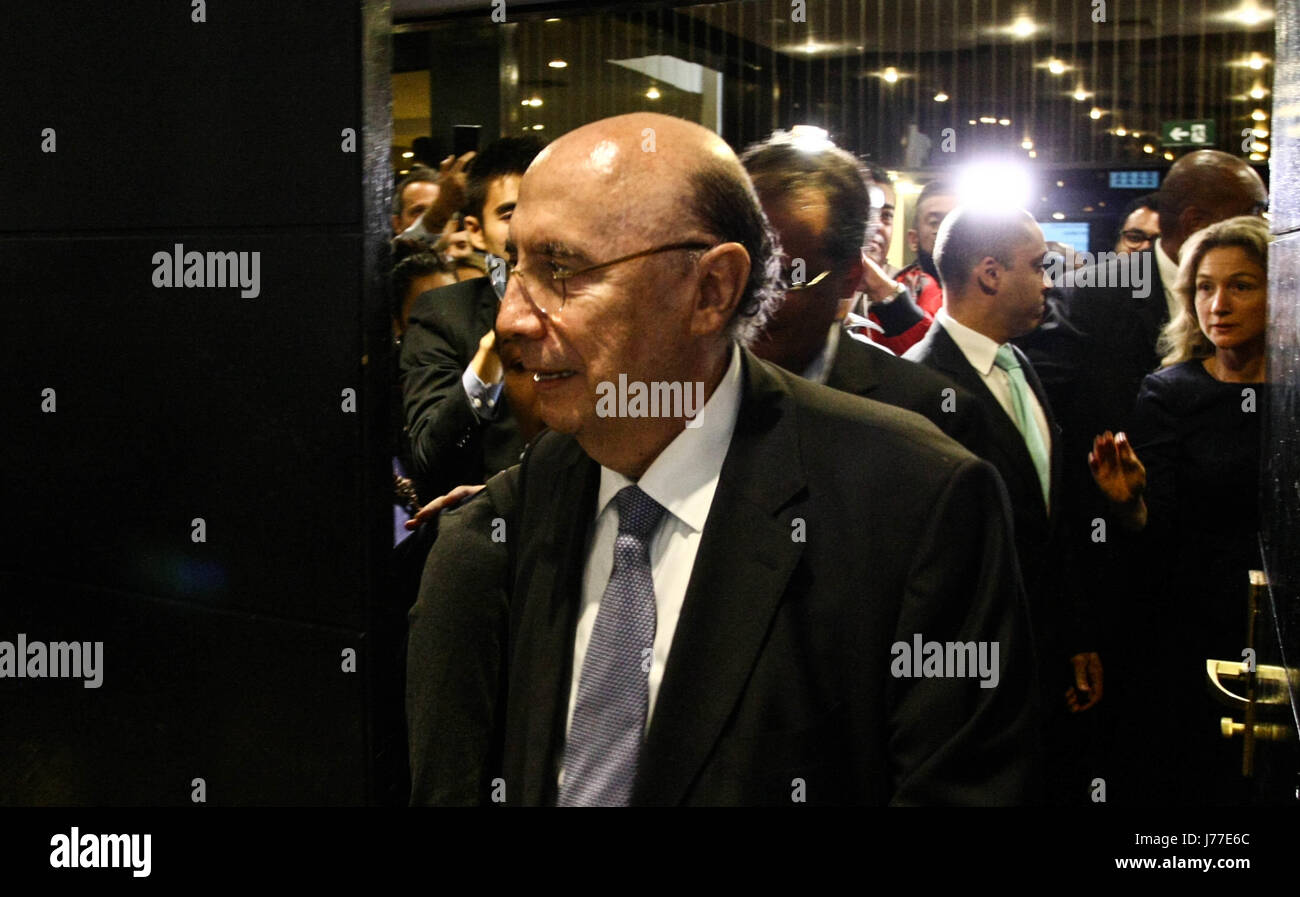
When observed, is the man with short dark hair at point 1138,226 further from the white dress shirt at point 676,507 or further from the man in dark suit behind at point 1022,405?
the white dress shirt at point 676,507

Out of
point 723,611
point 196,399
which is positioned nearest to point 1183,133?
point 723,611

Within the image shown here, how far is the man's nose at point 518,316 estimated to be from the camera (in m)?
1.67

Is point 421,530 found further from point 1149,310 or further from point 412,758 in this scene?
point 1149,310

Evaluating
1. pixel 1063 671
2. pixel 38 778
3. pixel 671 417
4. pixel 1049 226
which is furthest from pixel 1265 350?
pixel 38 778

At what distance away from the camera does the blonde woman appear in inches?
75.9

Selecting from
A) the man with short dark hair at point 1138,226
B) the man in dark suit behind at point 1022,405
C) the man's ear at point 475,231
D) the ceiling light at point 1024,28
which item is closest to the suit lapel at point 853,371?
the man in dark suit behind at point 1022,405

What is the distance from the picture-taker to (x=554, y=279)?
5.41 feet

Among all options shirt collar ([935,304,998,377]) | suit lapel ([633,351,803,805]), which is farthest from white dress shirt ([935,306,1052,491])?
suit lapel ([633,351,803,805])

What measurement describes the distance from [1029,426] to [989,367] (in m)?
0.11

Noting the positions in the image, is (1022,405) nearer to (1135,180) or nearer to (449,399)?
(1135,180)

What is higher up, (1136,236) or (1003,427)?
(1136,236)

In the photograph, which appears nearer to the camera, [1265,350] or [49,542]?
[1265,350]
